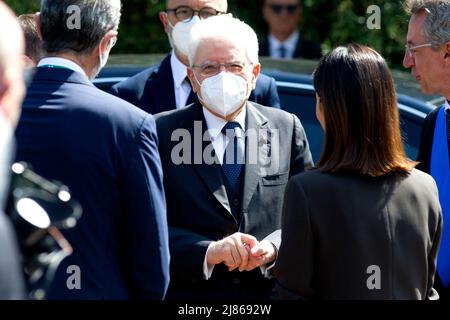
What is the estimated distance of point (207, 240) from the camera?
356cm

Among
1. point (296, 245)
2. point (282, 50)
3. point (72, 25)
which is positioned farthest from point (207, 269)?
point (282, 50)

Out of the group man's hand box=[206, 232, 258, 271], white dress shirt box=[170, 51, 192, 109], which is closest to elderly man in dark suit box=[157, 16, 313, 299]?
man's hand box=[206, 232, 258, 271]

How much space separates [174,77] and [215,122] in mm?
818

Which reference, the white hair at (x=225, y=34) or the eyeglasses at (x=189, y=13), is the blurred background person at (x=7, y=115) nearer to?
the white hair at (x=225, y=34)

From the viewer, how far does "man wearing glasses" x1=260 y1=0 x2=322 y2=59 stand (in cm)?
745

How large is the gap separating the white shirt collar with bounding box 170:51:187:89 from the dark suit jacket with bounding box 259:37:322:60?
9.60 feet

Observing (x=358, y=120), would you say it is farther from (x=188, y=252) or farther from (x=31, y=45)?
(x=31, y=45)

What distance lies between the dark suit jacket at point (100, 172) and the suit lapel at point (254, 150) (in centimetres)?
62

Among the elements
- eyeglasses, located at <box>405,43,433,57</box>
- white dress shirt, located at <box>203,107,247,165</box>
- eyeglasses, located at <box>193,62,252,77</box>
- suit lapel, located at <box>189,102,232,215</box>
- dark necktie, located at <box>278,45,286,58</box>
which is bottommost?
dark necktie, located at <box>278,45,286,58</box>

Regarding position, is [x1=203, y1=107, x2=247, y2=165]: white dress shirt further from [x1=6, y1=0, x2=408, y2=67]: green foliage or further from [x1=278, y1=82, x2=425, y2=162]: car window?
[x1=6, y1=0, x2=408, y2=67]: green foliage

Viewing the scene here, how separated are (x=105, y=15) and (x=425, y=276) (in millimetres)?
1300

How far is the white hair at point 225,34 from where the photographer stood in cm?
372
